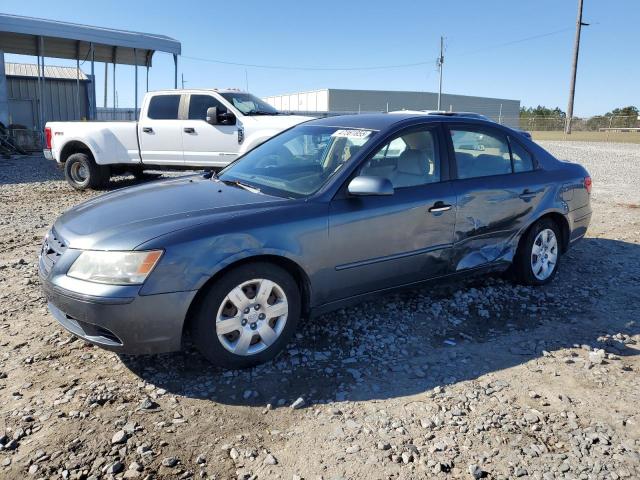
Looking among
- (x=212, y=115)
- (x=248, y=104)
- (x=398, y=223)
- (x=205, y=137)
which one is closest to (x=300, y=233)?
(x=398, y=223)

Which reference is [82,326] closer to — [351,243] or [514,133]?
[351,243]

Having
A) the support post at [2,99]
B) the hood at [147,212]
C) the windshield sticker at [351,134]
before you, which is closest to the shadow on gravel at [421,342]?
the hood at [147,212]

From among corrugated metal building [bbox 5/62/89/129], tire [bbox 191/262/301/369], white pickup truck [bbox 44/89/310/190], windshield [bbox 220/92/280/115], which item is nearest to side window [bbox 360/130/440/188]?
tire [bbox 191/262/301/369]

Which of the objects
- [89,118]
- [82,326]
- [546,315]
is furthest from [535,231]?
[89,118]

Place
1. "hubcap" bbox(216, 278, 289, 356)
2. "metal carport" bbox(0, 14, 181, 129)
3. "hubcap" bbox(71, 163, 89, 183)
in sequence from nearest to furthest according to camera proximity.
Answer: "hubcap" bbox(216, 278, 289, 356) → "hubcap" bbox(71, 163, 89, 183) → "metal carport" bbox(0, 14, 181, 129)

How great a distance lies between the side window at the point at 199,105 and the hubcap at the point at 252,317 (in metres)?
7.73

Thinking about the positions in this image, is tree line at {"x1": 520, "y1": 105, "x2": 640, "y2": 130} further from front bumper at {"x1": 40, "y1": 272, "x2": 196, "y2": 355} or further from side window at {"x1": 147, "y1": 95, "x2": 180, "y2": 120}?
front bumper at {"x1": 40, "y1": 272, "x2": 196, "y2": 355}

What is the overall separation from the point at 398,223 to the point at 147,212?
175cm

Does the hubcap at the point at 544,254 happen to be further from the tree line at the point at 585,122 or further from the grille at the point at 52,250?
the tree line at the point at 585,122

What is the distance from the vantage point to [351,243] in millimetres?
3791

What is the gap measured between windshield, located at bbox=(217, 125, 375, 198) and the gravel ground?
1.10 meters

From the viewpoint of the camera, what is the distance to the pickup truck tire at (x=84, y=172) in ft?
35.3

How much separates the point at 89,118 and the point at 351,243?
23569 millimetres

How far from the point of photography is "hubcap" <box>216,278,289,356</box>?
337 cm
